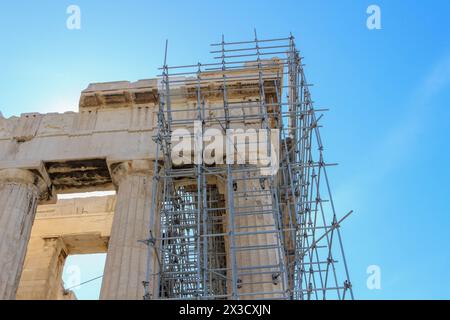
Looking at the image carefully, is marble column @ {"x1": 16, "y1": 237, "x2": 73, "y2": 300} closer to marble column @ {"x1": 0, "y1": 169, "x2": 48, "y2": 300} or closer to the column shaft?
marble column @ {"x1": 0, "y1": 169, "x2": 48, "y2": 300}

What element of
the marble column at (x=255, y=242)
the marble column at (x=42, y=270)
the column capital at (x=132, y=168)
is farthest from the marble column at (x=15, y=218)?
the marble column at (x=255, y=242)

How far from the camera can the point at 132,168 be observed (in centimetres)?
2055

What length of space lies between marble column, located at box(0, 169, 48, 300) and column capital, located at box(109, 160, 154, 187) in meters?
2.88

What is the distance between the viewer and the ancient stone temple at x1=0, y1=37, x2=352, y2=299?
17.9m

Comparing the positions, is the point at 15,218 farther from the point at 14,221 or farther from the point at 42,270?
the point at 42,270

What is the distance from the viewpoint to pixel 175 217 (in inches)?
899

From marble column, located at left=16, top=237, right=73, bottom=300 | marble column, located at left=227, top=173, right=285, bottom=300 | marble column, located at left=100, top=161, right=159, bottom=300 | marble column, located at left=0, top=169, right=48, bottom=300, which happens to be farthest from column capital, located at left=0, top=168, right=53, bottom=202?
marble column, located at left=227, top=173, right=285, bottom=300

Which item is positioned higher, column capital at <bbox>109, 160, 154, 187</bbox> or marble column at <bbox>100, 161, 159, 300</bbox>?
column capital at <bbox>109, 160, 154, 187</bbox>

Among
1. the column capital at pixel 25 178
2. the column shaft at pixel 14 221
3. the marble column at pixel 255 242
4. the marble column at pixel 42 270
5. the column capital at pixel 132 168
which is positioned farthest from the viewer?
the marble column at pixel 42 270

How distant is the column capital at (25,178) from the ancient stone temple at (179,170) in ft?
0.13

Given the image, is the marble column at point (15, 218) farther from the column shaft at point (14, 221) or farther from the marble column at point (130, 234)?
the marble column at point (130, 234)

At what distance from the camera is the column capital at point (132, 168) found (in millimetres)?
20484

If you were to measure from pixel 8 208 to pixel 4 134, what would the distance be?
3.78m
